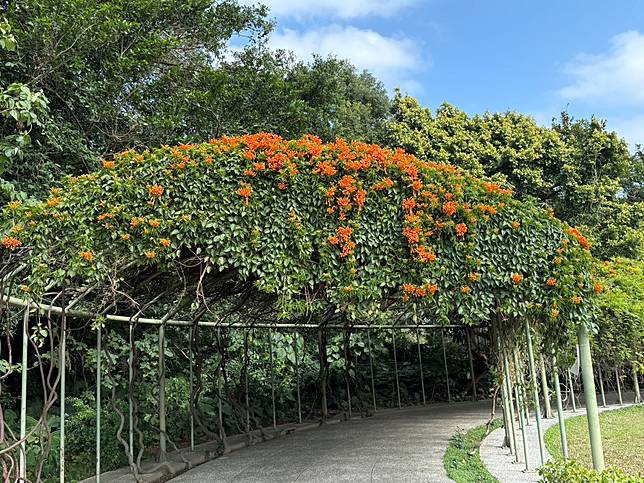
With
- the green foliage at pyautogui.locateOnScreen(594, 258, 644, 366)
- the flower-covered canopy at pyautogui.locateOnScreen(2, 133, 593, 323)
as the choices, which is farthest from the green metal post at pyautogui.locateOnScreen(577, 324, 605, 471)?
the green foliage at pyautogui.locateOnScreen(594, 258, 644, 366)

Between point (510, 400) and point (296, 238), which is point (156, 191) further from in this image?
point (510, 400)

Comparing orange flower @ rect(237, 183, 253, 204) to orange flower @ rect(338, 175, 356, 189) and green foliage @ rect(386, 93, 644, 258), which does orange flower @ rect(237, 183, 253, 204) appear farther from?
green foliage @ rect(386, 93, 644, 258)

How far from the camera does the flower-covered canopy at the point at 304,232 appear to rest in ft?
12.1

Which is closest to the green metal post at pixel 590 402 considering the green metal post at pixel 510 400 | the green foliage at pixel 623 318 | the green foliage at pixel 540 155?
the green metal post at pixel 510 400

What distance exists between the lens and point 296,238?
3.89m

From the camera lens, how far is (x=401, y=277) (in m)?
4.05

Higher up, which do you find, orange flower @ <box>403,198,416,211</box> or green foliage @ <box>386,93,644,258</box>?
green foliage @ <box>386,93,644,258</box>

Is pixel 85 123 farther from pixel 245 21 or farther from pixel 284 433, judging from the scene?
pixel 284 433

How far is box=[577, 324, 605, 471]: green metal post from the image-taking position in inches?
170

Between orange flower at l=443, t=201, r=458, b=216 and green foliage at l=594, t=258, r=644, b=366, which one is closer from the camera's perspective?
orange flower at l=443, t=201, r=458, b=216

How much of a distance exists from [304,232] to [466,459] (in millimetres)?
3305

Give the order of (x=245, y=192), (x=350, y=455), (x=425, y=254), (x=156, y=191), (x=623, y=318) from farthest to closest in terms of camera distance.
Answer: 1. (x=623, y=318)
2. (x=350, y=455)
3. (x=425, y=254)
4. (x=245, y=192)
5. (x=156, y=191)

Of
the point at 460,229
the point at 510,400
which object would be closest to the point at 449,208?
the point at 460,229

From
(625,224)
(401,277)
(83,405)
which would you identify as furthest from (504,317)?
(625,224)
